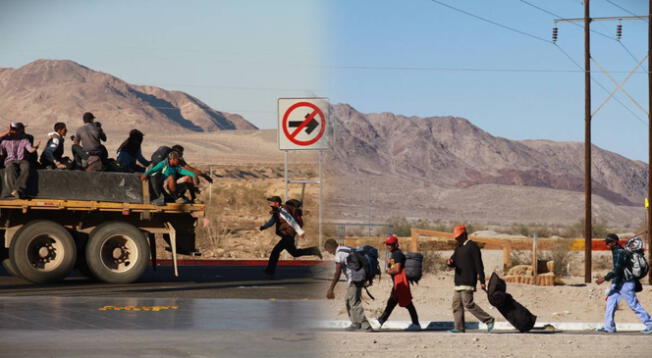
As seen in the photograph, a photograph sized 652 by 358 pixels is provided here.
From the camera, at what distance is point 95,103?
135 metres

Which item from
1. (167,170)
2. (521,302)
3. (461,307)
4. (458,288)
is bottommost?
(521,302)

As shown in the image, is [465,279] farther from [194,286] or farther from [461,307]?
[194,286]

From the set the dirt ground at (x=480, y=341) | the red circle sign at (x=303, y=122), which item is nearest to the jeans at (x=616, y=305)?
the dirt ground at (x=480, y=341)

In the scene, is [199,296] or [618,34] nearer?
[199,296]

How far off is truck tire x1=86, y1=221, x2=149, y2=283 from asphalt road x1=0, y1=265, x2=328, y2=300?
0.64ft

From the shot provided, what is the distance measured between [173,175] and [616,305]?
7.60m

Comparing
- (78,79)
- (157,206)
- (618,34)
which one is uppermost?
(78,79)

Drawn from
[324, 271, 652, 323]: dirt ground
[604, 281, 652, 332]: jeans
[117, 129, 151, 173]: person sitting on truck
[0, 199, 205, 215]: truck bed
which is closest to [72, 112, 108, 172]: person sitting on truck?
[117, 129, 151, 173]: person sitting on truck

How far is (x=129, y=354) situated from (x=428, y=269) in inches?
624

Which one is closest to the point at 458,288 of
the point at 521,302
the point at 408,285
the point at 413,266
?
the point at 408,285

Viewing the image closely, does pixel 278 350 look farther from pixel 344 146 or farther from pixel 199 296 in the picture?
pixel 344 146

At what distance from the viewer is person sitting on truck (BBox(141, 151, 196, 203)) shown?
Result: 64.0 ft

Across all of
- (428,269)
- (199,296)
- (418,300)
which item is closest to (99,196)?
(199,296)

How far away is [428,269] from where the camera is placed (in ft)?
87.9
